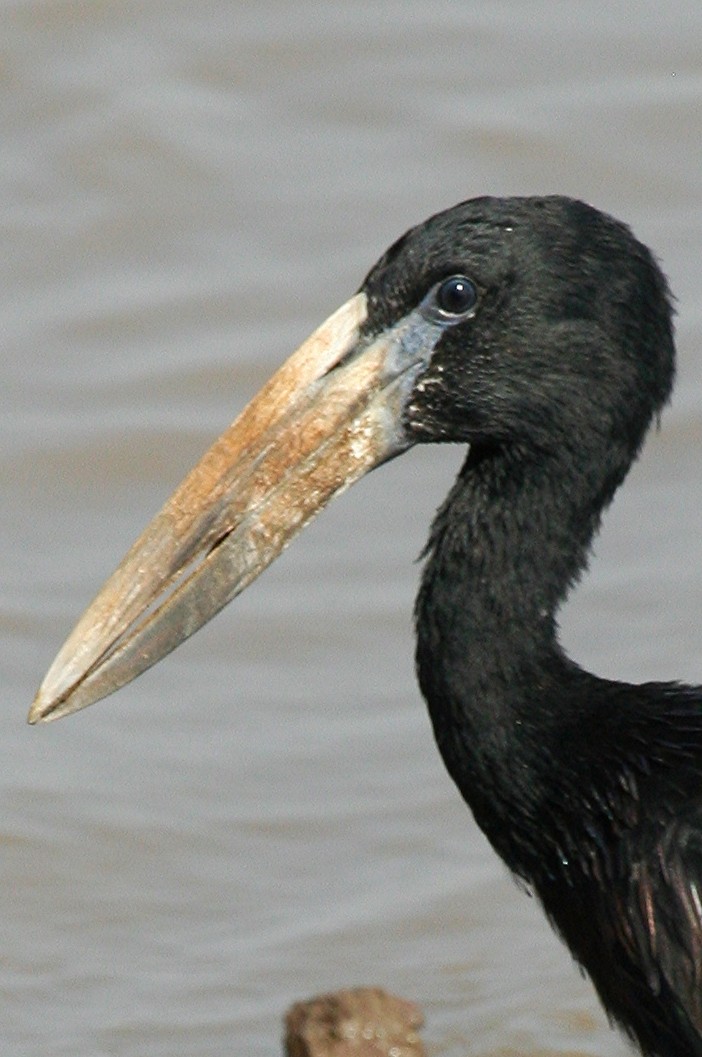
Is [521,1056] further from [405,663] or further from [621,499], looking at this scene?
[621,499]

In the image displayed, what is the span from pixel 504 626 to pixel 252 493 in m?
0.61

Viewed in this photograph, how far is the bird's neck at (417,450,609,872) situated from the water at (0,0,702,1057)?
1635 mm

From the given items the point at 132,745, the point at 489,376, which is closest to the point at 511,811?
the point at 489,376

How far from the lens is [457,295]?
5801 mm

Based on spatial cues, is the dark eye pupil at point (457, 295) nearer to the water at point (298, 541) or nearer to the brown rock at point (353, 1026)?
the brown rock at point (353, 1026)

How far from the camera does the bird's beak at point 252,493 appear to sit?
19.2 feet

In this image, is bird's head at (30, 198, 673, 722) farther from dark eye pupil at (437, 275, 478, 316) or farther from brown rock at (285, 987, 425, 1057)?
brown rock at (285, 987, 425, 1057)

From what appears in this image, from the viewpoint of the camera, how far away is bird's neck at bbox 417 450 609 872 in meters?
5.79

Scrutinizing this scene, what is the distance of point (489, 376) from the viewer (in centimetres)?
584

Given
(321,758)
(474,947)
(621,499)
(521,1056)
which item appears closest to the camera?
(521,1056)

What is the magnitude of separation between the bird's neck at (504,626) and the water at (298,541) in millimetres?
1635

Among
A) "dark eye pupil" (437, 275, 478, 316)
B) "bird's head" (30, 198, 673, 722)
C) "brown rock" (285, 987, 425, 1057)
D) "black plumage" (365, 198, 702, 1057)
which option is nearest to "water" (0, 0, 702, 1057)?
"brown rock" (285, 987, 425, 1057)

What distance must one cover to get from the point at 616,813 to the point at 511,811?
0.78ft

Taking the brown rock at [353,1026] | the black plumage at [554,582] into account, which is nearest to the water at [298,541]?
the brown rock at [353,1026]
